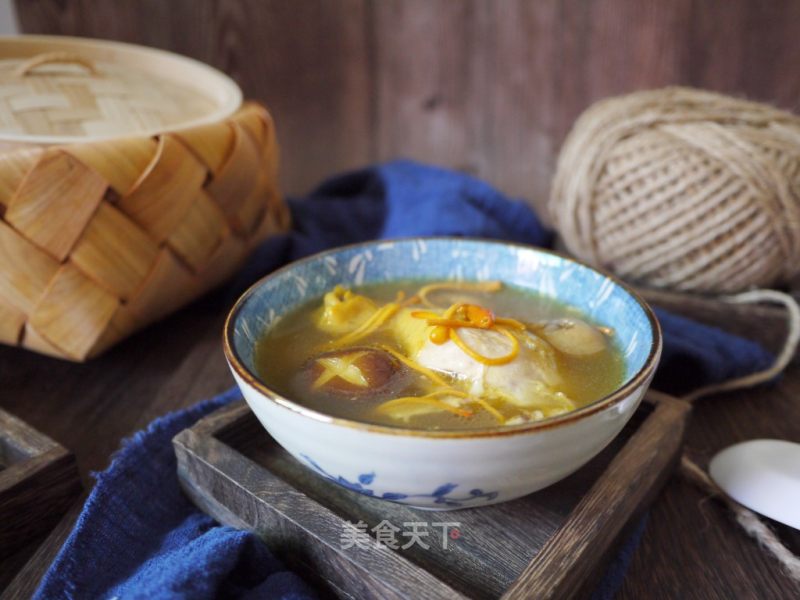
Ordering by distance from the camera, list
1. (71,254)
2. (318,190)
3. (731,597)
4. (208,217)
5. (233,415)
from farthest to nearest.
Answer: (318,190) < (208,217) < (71,254) < (233,415) < (731,597)

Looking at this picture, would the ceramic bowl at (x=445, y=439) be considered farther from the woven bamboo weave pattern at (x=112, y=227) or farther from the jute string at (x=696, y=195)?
the jute string at (x=696, y=195)

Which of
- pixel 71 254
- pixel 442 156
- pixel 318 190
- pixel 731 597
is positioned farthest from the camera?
pixel 442 156

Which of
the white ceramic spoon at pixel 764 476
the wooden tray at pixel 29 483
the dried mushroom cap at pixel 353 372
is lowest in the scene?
the white ceramic spoon at pixel 764 476

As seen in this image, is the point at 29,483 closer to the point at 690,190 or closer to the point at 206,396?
the point at 206,396

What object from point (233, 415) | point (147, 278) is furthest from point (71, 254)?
point (233, 415)

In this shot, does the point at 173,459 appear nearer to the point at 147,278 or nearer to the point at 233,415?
the point at 233,415

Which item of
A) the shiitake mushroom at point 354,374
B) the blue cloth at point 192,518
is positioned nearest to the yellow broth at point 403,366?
the shiitake mushroom at point 354,374
